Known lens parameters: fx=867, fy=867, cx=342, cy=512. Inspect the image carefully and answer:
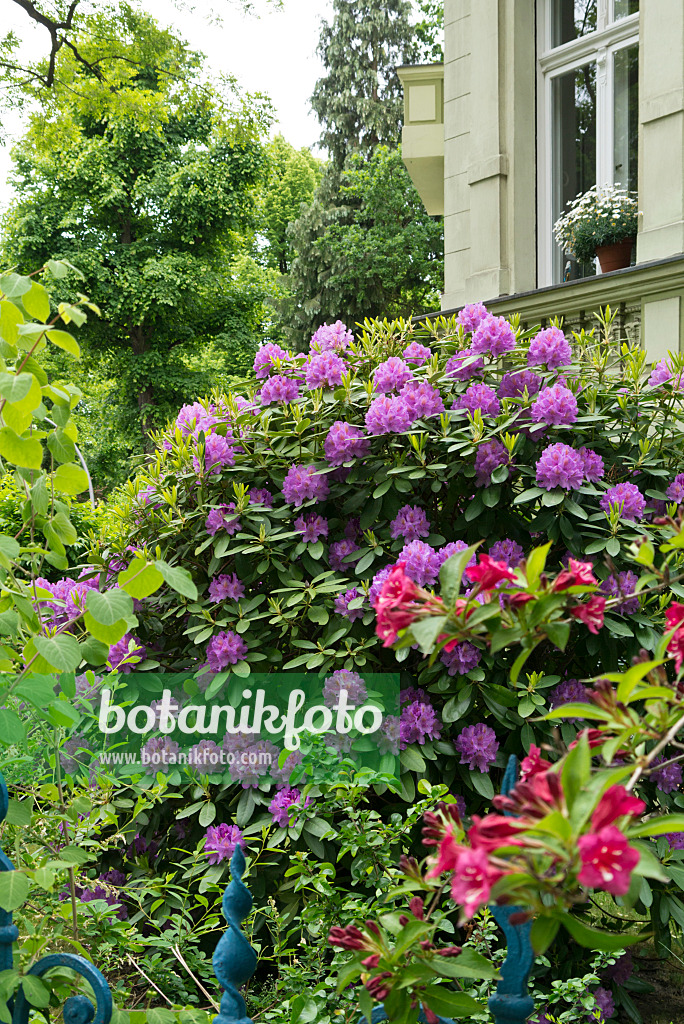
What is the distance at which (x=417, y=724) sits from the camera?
7.82ft

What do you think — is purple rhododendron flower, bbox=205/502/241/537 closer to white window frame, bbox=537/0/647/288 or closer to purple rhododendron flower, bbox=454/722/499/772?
purple rhododendron flower, bbox=454/722/499/772

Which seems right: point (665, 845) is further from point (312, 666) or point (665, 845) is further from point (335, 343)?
point (335, 343)

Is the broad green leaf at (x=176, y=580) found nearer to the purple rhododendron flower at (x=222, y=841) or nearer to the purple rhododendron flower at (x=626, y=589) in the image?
the purple rhododendron flower at (x=222, y=841)

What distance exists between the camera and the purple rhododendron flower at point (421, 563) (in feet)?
7.68

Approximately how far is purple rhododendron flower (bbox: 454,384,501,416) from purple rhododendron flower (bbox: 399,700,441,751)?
0.88m

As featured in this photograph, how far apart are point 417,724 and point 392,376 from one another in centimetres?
103

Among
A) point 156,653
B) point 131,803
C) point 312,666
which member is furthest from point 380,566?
point 131,803

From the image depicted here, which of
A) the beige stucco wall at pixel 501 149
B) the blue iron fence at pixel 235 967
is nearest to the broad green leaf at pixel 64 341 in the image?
the blue iron fence at pixel 235 967

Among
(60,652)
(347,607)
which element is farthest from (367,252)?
(60,652)

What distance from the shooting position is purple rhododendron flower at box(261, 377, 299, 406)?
2.79 m

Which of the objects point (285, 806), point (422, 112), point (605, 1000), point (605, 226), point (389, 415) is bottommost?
point (605, 1000)

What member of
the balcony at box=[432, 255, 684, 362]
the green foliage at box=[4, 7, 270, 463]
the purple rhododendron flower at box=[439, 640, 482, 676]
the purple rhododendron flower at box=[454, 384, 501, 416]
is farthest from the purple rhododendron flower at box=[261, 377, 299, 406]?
the green foliage at box=[4, 7, 270, 463]

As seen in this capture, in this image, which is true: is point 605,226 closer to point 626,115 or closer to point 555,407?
point 626,115

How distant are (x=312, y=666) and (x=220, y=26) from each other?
10.0m
